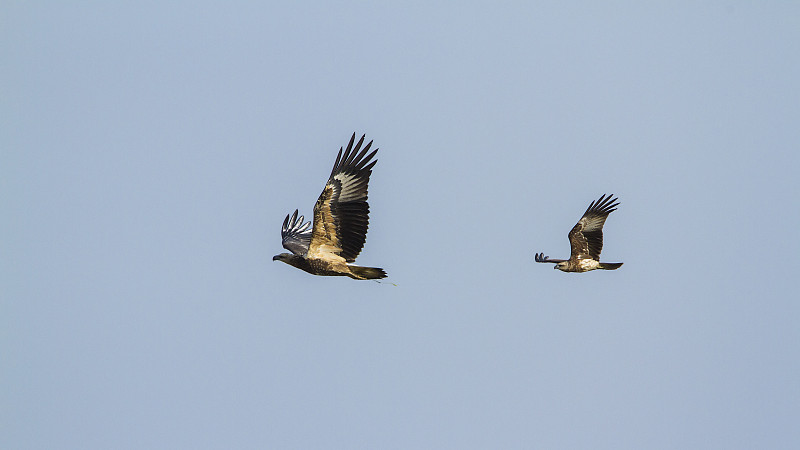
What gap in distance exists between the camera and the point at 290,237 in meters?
24.8

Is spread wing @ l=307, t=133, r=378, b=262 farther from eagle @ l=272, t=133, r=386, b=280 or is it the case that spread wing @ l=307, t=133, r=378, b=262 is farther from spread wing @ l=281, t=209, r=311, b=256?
spread wing @ l=281, t=209, r=311, b=256

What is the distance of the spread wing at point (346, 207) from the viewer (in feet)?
65.9

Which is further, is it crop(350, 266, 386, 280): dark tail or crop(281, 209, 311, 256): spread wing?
crop(281, 209, 311, 256): spread wing

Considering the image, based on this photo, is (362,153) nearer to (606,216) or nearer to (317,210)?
(317,210)

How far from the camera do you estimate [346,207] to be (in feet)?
66.2

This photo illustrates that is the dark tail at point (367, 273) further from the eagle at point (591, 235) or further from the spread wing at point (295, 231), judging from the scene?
the eagle at point (591, 235)

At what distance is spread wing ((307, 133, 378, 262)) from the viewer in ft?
65.9

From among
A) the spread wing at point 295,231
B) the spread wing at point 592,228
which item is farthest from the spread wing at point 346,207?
the spread wing at point 592,228

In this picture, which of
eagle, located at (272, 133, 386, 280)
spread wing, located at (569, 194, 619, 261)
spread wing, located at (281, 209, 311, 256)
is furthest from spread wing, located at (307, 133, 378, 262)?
spread wing, located at (569, 194, 619, 261)

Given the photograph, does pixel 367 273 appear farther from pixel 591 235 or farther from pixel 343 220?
pixel 591 235

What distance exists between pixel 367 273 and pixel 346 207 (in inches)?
51.8

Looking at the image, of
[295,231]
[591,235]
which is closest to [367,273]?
[295,231]

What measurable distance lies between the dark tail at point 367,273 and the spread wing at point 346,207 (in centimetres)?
56

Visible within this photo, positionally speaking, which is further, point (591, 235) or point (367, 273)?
point (591, 235)
